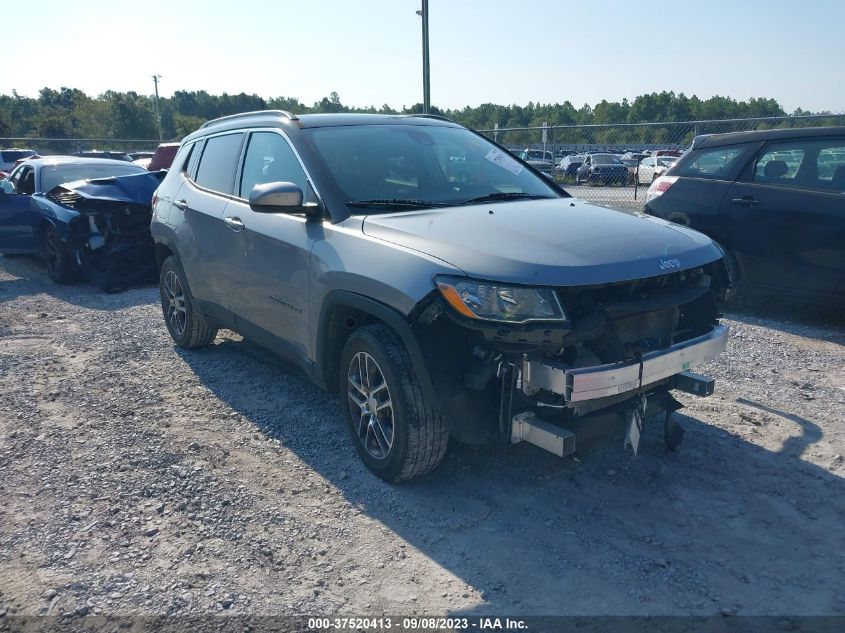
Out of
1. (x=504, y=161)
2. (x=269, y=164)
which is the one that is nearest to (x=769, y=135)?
(x=504, y=161)

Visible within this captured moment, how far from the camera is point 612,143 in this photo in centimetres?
1970

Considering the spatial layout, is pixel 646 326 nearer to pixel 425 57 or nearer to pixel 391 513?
pixel 391 513

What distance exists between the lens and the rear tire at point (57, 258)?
8953mm

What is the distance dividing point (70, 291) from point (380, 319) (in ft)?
22.9

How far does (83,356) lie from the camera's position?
239 inches

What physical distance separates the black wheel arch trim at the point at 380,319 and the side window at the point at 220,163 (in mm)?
1660

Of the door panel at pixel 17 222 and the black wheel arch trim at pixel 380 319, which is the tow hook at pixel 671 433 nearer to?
the black wheel arch trim at pixel 380 319

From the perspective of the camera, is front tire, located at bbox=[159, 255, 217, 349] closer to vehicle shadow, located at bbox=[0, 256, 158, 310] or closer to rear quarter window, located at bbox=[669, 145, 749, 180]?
vehicle shadow, located at bbox=[0, 256, 158, 310]

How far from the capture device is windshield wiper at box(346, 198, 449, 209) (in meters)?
3.83

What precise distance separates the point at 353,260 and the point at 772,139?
17.0 ft

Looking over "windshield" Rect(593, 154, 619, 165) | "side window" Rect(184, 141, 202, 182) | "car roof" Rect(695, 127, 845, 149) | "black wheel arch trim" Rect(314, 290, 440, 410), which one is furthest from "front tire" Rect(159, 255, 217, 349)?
"windshield" Rect(593, 154, 619, 165)

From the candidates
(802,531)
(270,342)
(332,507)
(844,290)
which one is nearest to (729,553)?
(802,531)

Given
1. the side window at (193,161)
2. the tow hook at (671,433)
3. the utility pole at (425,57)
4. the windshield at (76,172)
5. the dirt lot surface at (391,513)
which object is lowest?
the dirt lot surface at (391,513)

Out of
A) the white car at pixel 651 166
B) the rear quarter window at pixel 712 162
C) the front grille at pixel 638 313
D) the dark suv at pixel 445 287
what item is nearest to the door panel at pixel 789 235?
the rear quarter window at pixel 712 162
